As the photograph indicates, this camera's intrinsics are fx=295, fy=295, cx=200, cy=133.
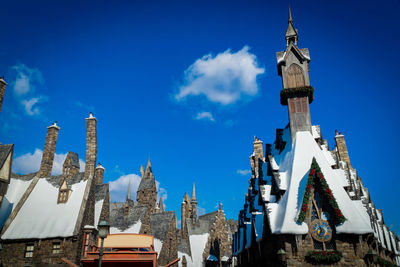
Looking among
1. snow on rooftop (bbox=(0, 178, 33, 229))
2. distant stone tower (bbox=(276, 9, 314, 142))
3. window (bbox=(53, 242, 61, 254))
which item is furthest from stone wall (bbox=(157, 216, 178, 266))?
distant stone tower (bbox=(276, 9, 314, 142))

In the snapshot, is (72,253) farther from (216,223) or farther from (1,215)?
(216,223)

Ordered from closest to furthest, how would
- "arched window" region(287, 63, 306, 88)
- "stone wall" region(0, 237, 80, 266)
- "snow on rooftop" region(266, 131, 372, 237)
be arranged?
1. "snow on rooftop" region(266, 131, 372, 237)
2. "stone wall" region(0, 237, 80, 266)
3. "arched window" region(287, 63, 306, 88)

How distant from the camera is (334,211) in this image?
619 inches

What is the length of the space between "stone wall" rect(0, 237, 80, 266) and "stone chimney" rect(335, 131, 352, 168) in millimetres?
24394

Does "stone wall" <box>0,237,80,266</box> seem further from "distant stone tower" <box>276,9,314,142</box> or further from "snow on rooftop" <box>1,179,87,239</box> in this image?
"distant stone tower" <box>276,9,314,142</box>

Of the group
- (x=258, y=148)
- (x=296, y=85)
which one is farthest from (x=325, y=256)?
(x=258, y=148)

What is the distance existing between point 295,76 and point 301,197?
34.5ft

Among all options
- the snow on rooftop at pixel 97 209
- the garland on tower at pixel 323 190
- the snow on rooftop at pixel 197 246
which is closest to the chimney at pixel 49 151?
the snow on rooftop at pixel 97 209

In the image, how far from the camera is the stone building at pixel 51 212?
741 inches

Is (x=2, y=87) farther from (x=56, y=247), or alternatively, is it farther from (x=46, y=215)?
(x=56, y=247)

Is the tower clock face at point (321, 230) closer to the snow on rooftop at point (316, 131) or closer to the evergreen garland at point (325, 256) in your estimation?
the evergreen garland at point (325, 256)

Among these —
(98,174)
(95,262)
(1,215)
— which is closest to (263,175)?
(95,262)

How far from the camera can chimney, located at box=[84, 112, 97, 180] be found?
22869mm

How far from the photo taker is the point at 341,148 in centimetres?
2903
